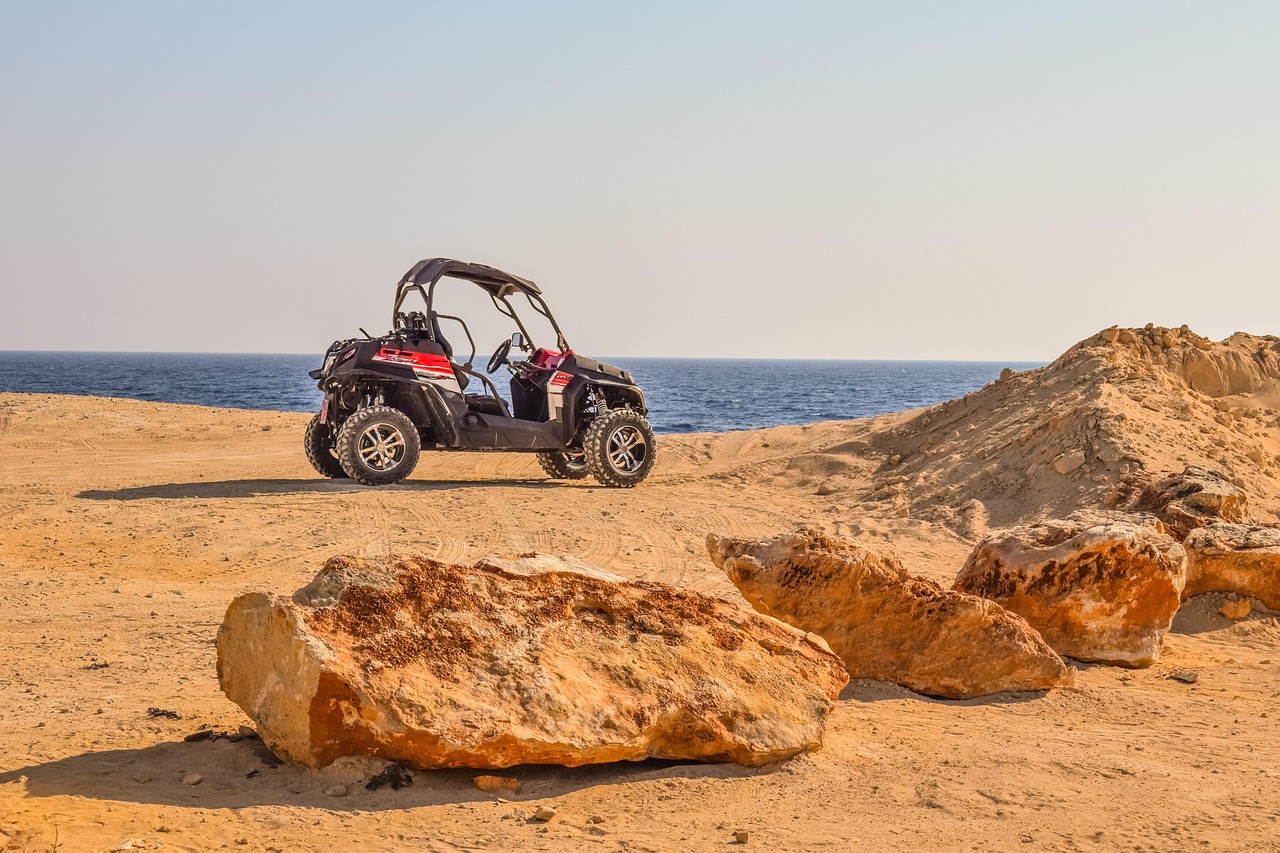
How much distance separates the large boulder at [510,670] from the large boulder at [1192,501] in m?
5.48

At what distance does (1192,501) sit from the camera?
9703 millimetres

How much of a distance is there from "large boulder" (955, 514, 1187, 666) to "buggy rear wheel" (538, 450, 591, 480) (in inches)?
331

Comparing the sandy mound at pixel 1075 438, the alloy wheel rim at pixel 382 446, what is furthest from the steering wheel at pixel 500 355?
the sandy mound at pixel 1075 438

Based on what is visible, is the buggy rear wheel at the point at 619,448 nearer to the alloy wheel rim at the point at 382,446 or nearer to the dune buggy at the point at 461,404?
the dune buggy at the point at 461,404

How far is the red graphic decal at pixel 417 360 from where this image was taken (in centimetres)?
1279

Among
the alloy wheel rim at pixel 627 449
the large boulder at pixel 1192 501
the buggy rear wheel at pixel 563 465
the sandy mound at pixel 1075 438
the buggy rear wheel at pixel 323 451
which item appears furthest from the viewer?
the buggy rear wheel at pixel 563 465

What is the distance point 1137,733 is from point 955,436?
10.3 metres

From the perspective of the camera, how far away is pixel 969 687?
21.0ft

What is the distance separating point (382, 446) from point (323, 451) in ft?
4.88

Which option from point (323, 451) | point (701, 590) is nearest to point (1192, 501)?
point (701, 590)

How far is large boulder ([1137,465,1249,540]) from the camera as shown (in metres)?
9.43

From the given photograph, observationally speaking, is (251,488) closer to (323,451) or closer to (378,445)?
(323,451)

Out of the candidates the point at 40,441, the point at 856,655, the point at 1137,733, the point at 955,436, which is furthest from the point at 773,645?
the point at 40,441

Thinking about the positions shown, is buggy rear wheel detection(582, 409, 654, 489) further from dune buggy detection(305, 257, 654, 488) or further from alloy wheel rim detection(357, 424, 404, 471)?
alloy wheel rim detection(357, 424, 404, 471)
